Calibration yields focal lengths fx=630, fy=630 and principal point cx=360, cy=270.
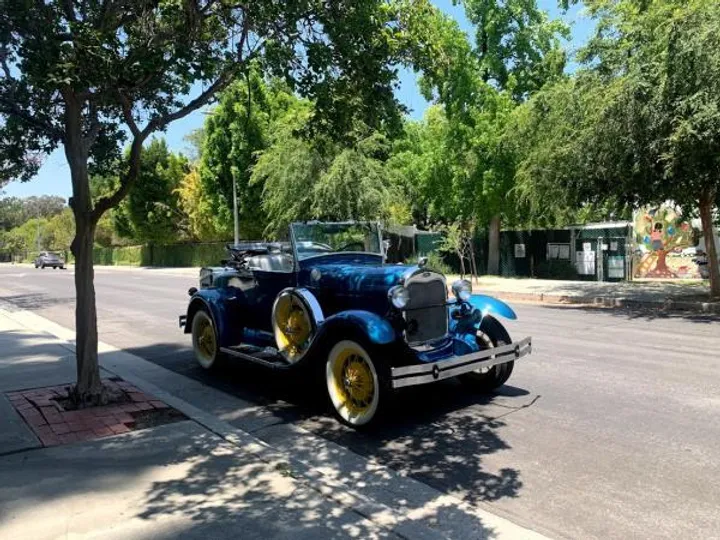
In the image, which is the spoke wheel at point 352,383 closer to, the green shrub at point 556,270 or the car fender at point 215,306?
the car fender at point 215,306

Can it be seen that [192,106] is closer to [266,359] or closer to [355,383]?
[266,359]

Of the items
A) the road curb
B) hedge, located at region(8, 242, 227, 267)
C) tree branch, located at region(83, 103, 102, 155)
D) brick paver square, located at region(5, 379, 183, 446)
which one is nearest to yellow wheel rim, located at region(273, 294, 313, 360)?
brick paver square, located at region(5, 379, 183, 446)

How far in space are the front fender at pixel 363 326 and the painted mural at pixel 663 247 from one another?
18858mm

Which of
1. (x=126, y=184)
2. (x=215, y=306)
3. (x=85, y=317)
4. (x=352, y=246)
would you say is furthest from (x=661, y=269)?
(x=85, y=317)

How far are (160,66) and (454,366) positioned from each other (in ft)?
11.8

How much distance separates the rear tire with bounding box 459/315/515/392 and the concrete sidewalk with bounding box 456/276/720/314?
9688 mm

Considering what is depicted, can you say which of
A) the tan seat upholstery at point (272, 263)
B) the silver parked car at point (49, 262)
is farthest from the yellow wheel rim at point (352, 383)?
the silver parked car at point (49, 262)

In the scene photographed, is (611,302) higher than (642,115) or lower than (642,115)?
lower

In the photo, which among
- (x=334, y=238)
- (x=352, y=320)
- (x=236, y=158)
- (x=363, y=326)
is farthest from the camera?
(x=236, y=158)

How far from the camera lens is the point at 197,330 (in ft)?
27.7

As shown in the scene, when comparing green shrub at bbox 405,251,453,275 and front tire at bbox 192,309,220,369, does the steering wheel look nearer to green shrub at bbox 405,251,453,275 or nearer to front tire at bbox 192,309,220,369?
front tire at bbox 192,309,220,369

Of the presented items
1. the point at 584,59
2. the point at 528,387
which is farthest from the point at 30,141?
the point at 584,59

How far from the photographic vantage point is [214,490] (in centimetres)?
424

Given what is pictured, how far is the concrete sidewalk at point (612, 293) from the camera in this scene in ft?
48.8
